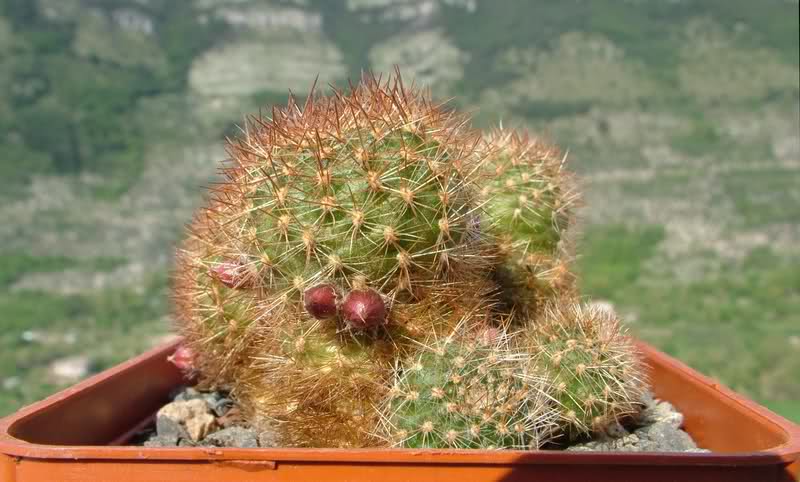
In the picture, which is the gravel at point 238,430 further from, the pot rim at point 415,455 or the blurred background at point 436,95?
the blurred background at point 436,95

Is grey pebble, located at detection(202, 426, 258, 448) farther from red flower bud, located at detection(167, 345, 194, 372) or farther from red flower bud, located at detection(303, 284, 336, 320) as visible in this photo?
red flower bud, located at detection(303, 284, 336, 320)

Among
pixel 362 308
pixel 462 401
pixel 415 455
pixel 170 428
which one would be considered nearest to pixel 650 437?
pixel 462 401

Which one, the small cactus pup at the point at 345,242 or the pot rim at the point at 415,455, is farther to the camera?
the small cactus pup at the point at 345,242

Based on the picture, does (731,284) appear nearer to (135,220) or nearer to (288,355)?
(135,220)

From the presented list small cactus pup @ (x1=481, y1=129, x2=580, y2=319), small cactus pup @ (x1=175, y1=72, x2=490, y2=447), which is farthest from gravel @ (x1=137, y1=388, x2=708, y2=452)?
small cactus pup @ (x1=481, y1=129, x2=580, y2=319)

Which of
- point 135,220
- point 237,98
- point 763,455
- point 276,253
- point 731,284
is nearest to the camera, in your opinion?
point 763,455

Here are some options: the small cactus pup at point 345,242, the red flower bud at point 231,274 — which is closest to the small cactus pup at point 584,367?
the small cactus pup at point 345,242

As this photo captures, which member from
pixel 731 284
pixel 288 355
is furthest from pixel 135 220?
pixel 288 355

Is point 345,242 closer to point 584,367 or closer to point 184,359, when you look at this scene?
point 584,367
